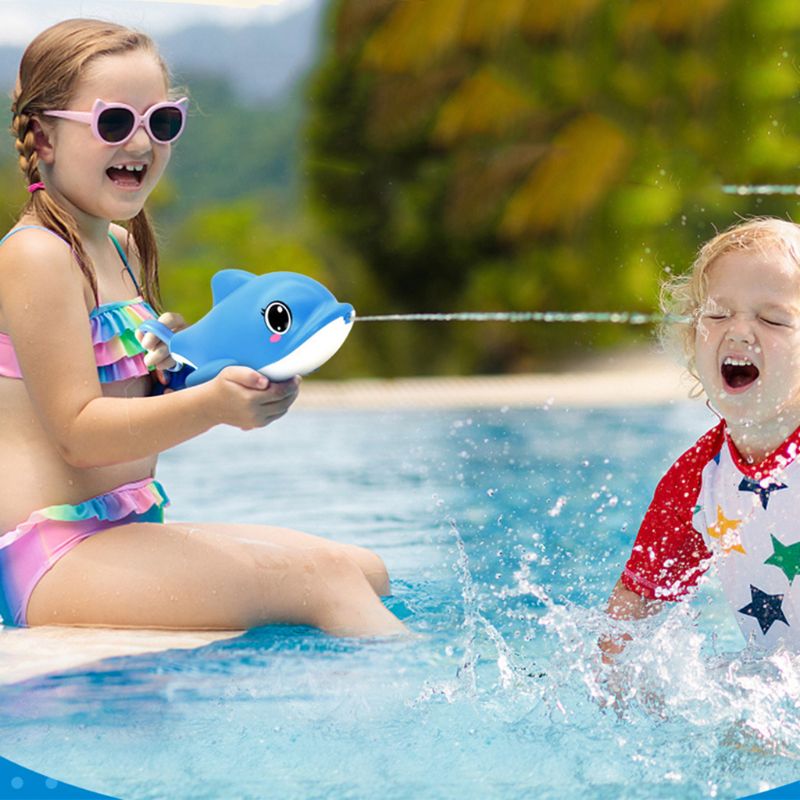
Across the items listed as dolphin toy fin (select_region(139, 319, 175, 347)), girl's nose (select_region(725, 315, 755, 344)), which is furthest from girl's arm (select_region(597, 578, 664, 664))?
dolphin toy fin (select_region(139, 319, 175, 347))

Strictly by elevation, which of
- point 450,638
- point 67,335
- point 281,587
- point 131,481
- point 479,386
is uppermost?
point 67,335

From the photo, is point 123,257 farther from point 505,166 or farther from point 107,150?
point 505,166

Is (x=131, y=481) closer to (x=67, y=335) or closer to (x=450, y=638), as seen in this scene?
(x=67, y=335)

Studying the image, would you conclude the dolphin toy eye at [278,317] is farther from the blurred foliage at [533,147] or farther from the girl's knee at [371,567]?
the blurred foliage at [533,147]

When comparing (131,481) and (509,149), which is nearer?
(131,481)

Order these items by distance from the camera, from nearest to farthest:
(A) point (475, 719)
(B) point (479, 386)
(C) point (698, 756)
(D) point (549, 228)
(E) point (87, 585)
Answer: (C) point (698, 756)
(A) point (475, 719)
(E) point (87, 585)
(B) point (479, 386)
(D) point (549, 228)

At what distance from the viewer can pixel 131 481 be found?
2.49 metres

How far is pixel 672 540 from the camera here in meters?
2.35

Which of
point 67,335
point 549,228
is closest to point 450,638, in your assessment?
point 67,335

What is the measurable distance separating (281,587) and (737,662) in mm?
797

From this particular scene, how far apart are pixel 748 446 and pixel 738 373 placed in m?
0.14

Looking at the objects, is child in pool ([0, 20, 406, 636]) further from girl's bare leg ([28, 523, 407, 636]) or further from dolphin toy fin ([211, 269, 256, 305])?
dolphin toy fin ([211, 269, 256, 305])

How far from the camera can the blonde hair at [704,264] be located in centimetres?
223

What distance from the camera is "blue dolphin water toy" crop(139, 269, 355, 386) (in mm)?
2146
